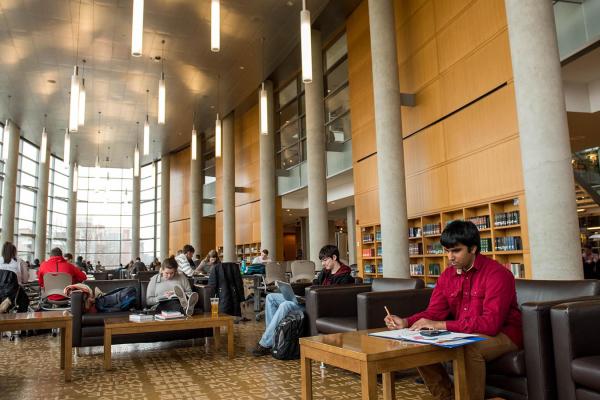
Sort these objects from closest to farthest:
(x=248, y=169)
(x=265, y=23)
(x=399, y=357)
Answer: (x=399, y=357) → (x=265, y=23) → (x=248, y=169)

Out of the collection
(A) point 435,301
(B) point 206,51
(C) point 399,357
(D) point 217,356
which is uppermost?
(B) point 206,51

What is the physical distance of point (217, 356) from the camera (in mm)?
4672

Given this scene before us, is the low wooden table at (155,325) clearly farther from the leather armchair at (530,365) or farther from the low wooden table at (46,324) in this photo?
the leather armchair at (530,365)

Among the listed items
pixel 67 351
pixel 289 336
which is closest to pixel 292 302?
pixel 289 336

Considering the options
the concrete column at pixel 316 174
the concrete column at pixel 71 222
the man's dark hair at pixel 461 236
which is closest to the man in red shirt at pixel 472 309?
the man's dark hair at pixel 461 236

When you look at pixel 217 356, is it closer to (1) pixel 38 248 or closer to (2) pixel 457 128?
(2) pixel 457 128

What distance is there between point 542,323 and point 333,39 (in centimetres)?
1061

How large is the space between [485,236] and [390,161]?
178cm

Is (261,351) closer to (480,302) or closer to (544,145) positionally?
(480,302)

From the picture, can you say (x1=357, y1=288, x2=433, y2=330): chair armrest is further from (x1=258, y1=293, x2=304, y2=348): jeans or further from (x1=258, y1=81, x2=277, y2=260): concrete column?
(x1=258, y1=81, x2=277, y2=260): concrete column

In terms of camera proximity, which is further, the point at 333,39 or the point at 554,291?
the point at 333,39

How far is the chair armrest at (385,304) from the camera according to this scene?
3.52 metres

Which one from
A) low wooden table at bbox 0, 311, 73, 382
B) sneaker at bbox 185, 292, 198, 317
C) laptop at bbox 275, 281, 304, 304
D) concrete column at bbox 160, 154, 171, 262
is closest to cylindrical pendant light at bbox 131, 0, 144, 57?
sneaker at bbox 185, 292, 198, 317

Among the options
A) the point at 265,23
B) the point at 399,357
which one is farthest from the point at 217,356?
the point at 265,23
